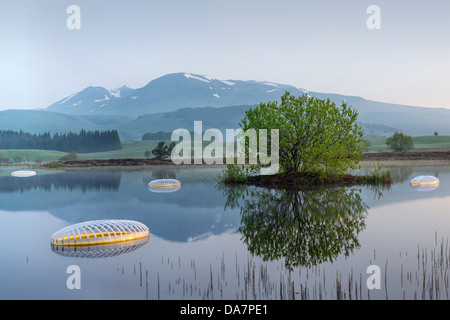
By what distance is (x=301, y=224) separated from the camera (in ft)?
47.2

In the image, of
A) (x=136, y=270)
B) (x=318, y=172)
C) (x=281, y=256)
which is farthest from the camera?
(x=318, y=172)

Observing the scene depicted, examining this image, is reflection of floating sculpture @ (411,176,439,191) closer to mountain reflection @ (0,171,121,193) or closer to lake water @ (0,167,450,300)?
lake water @ (0,167,450,300)

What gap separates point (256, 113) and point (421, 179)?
1167cm

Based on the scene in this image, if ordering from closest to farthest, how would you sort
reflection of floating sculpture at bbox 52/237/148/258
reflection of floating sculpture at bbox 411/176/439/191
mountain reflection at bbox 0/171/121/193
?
reflection of floating sculpture at bbox 52/237/148/258, reflection of floating sculpture at bbox 411/176/439/191, mountain reflection at bbox 0/171/121/193

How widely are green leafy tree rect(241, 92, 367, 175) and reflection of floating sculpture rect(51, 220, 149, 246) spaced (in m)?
18.3

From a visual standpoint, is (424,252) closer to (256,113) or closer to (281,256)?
(281,256)

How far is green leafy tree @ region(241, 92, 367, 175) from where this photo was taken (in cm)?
3000

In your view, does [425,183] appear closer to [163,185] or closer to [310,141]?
[310,141]

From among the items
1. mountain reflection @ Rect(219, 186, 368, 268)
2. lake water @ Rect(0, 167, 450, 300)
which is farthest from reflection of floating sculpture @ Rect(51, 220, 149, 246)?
mountain reflection @ Rect(219, 186, 368, 268)

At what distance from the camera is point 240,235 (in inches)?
523

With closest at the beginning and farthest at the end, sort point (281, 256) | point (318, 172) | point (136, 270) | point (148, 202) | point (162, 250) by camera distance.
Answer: point (136, 270) → point (281, 256) → point (162, 250) → point (148, 202) → point (318, 172)

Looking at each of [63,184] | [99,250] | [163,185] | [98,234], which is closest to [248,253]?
[99,250]

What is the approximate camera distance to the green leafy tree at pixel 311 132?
98.4ft
